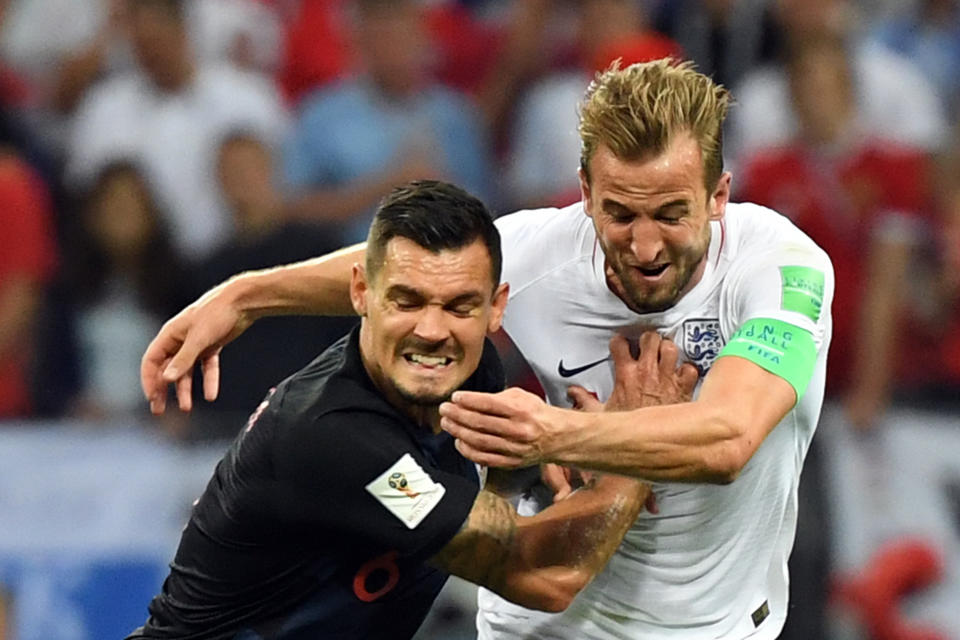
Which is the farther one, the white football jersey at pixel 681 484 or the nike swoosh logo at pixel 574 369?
the nike swoosh logo at pixel 574 369

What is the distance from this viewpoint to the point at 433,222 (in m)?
3.96

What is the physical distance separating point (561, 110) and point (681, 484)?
466cm

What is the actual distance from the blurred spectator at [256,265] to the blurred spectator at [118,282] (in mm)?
212

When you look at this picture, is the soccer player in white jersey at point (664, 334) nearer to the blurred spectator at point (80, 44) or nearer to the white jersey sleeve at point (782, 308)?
the white jersey sleeve at point (782, 308)

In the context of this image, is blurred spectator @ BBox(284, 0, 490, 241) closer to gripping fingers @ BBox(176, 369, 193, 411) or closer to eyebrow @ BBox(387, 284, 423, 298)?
gripping fingers @ BBox(176, 369, 193, 411)

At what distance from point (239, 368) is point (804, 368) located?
414 centimetres

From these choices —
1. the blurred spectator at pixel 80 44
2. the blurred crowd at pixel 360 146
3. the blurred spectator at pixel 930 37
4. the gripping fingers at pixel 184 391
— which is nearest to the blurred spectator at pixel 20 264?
the blurred crowd at pixel 360 146

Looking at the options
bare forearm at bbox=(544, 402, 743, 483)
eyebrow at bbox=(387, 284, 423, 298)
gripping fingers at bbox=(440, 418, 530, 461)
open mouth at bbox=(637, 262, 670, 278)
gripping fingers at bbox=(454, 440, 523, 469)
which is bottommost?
bare forearm at bbox=(544, 402, 743, 483)

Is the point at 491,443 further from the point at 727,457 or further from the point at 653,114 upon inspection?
the point at 653,114

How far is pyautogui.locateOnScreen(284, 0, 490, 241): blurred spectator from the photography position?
8.37m

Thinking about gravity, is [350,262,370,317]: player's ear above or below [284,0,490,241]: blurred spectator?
above

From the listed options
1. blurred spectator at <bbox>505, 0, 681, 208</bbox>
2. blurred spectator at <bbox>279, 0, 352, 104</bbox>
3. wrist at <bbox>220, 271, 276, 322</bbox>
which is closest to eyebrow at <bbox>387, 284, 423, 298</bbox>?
wrist at <bbox>220, 271, 276, 322</bbox>

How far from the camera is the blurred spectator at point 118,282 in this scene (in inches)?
319

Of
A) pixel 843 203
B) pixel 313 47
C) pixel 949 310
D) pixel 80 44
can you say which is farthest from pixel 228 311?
pixel 80 44
